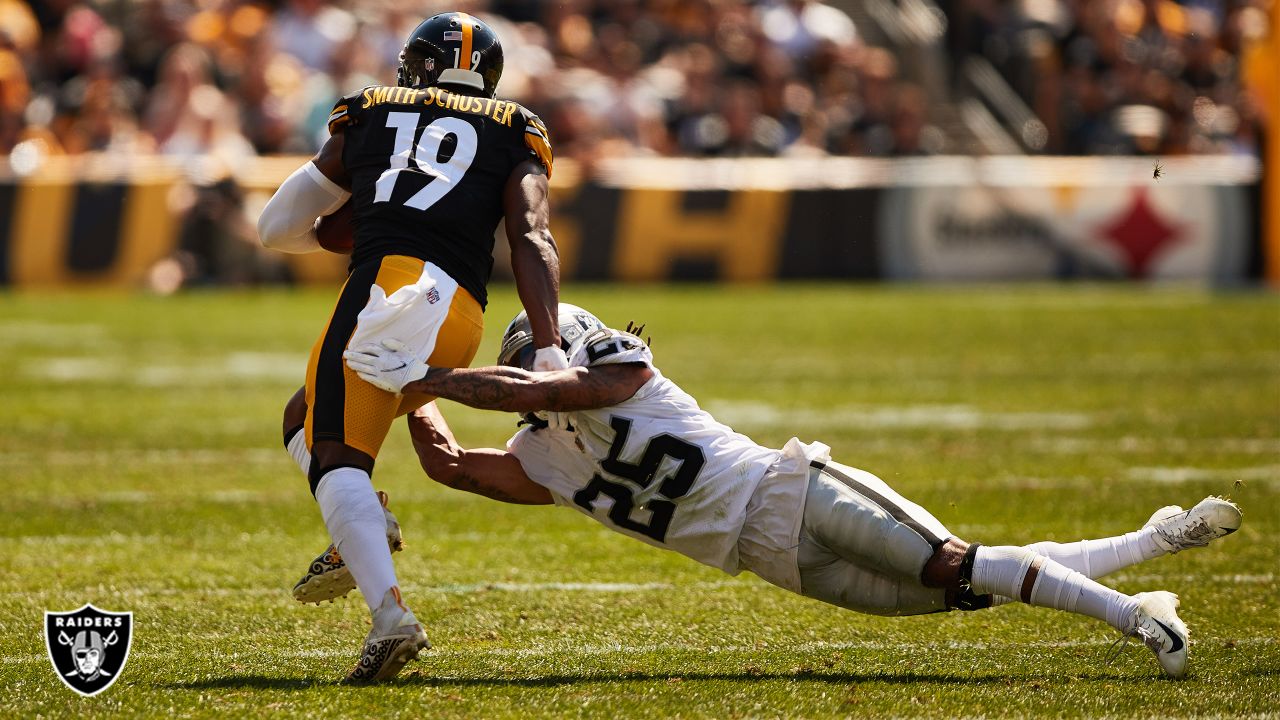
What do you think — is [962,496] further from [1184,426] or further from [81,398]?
[81,398]

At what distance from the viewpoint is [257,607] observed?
482 centimetres

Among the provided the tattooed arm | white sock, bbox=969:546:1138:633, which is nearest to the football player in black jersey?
the tattooed arm

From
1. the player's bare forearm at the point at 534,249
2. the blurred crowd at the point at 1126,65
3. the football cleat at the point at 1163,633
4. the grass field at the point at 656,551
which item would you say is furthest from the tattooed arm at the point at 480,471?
the blurred crowd at the point at 1126,65

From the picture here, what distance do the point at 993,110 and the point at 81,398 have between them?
12863 millimetres

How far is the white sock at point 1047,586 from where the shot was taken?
409 cm

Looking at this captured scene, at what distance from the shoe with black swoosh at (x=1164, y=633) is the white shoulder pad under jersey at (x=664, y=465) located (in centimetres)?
98

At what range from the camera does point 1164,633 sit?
4004 millimetres

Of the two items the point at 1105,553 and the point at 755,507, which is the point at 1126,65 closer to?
the point at 1105,553

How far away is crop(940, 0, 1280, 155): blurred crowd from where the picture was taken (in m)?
17.8

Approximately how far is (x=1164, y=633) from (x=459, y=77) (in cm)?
231

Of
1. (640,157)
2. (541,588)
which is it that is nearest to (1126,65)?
(640,157)

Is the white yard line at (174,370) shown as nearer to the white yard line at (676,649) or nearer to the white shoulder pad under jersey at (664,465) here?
the white yard line at (676,649)

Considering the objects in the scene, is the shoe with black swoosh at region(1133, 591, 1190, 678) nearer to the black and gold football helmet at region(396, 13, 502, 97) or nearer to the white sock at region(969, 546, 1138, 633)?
the white sock at region(969, 546, 1138, 633)

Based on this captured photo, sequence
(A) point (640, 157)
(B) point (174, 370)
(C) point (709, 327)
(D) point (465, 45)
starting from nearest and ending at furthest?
(D) point (465, 45) < (B) point (174, 370) < (C) point (709, 327) < (A) point (640, 157)
